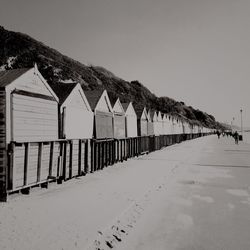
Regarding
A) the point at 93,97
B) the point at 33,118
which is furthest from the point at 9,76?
the point at 93,97

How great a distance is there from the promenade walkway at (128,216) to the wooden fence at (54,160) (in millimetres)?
413

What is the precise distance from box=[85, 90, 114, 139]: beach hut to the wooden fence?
0.50 m

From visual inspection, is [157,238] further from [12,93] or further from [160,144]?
[160,144]

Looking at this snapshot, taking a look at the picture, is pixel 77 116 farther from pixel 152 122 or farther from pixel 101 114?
pixel 152 122

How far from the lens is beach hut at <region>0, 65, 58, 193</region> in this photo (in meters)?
7.81

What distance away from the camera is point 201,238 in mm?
5430

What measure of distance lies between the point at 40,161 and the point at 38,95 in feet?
6.95

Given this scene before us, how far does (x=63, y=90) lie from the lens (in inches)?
478

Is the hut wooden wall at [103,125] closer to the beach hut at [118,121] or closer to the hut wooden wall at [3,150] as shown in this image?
the beach hut at [118,121]

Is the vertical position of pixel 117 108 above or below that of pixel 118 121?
above

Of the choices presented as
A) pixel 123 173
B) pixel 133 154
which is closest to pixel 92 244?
pixel 123 173

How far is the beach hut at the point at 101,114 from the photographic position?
1464 cm

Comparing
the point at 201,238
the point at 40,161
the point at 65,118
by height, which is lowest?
the point at 201,238

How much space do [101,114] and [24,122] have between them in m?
6.94
